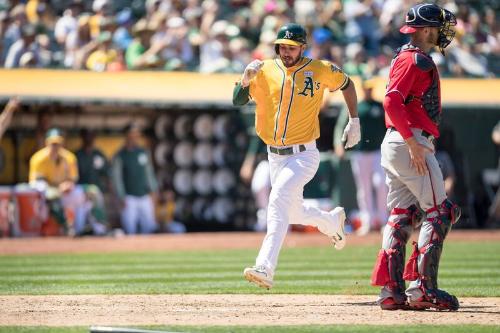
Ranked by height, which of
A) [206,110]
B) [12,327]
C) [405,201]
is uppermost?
[206,110]

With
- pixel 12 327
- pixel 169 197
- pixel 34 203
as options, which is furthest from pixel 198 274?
pixel 169 197

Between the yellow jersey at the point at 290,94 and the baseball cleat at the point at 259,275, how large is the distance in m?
1.17

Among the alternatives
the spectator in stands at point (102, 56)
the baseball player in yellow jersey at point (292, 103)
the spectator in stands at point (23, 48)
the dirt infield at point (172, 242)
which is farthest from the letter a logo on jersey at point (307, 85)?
the spectator in stands at point (23, 48)

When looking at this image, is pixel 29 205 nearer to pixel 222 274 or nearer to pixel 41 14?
pixel 41 14

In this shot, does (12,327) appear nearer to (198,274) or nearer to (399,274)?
(399,274)

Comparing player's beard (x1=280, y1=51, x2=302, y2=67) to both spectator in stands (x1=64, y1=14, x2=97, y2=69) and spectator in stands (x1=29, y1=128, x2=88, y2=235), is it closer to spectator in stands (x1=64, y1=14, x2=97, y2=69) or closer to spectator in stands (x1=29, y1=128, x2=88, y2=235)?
spectator in stands (x1=29, y1=128, x2=88, y2=235)

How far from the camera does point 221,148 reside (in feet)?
64.7

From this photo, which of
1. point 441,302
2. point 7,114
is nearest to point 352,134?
point 441,302

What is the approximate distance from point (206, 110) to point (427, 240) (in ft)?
38.9

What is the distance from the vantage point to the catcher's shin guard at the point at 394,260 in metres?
8.05

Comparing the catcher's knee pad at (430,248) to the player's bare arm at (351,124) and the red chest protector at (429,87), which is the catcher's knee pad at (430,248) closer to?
the red chest protector at (429,87)

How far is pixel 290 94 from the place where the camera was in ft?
29.2

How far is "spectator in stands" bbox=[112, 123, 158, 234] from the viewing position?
18.7 meters

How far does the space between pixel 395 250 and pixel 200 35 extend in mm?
12431
